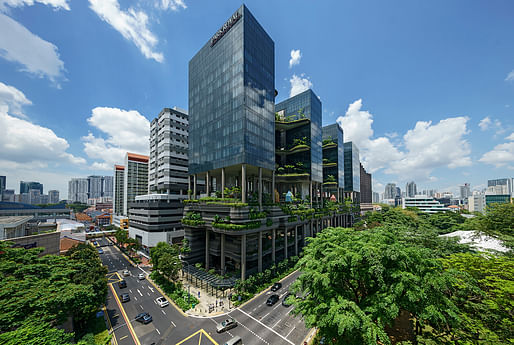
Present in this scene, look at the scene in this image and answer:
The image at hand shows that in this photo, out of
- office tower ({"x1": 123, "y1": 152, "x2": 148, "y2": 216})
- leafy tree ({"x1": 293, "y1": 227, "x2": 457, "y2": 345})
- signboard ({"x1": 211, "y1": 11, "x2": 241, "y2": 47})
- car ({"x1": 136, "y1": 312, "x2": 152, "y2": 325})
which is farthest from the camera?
office tower ({"x1": 123, "y1": 152, "x2": 148, "y2": 216})

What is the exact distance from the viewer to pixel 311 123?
72.6 metres

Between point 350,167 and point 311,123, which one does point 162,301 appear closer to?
point 311,123

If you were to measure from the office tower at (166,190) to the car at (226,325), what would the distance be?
4852 centimetres

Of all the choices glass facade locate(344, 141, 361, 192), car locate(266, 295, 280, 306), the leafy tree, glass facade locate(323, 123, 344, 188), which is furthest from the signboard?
glass facade locate(344, 141, 361, 192)

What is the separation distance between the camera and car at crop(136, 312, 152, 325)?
29244 millimetres

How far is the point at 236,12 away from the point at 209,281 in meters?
64.3

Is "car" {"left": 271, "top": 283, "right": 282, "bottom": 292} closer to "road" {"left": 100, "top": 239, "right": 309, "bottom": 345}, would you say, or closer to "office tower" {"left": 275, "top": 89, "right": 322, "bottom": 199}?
"road" {"left": 100, "top": 239, "right": 309, "bottom": 345}

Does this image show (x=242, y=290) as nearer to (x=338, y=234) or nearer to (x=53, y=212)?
(x=338, y=234)

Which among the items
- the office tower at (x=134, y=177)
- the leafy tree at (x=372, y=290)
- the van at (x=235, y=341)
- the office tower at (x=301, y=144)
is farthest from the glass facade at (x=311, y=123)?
the office tower at (x=134, y=177)

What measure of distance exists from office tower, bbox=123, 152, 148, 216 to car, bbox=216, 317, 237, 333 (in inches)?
4453

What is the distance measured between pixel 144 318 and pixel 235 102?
45121mm

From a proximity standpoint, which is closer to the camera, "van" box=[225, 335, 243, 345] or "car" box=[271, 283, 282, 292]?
"van" box=[225, 335, 243, 345]

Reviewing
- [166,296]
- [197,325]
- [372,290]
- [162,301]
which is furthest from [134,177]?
[372,290]

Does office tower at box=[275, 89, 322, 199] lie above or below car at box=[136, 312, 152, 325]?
above
